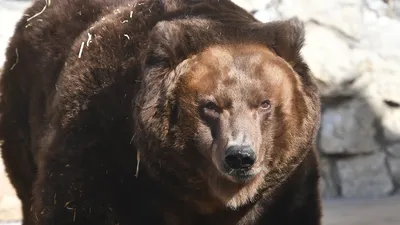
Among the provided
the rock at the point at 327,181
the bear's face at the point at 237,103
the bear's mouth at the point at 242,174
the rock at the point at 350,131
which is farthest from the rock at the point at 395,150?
the bear's mouth at the point at 242,174

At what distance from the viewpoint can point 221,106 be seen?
425 cm

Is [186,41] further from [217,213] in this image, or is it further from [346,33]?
[346,33]

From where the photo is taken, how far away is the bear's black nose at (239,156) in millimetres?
4027

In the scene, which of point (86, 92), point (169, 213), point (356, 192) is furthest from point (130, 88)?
point (356, 192)

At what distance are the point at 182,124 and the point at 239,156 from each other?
45 cm

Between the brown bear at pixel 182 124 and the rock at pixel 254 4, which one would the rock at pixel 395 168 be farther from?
the brown bear at pixel 182 124

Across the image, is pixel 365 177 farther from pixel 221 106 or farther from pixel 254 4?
pixel 221 106

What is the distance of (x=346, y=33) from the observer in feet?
29.5

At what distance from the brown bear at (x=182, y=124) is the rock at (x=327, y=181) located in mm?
3642

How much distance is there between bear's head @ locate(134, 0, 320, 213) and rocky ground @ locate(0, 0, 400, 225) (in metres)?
3.78

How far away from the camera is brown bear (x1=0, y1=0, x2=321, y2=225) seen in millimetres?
4305

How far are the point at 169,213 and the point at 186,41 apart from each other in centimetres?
95

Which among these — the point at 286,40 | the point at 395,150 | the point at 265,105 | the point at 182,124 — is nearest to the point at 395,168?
the point at 395,150

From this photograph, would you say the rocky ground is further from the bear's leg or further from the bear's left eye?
the bear's left eye
